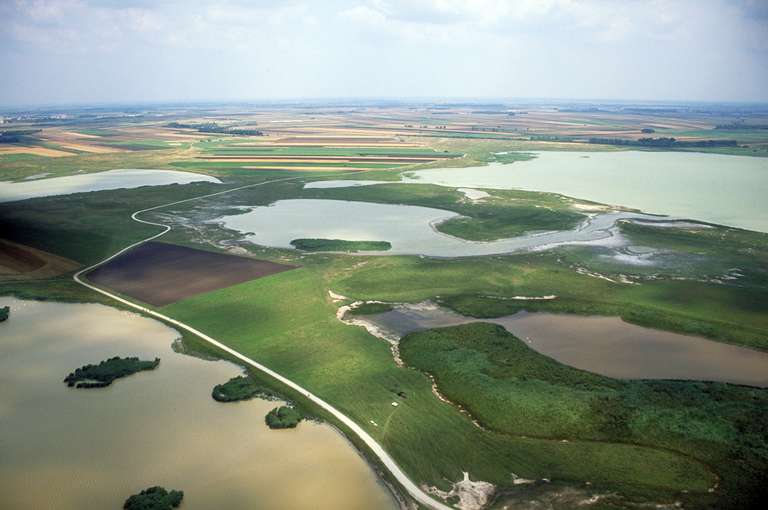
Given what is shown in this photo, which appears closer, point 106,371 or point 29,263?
point 106,371

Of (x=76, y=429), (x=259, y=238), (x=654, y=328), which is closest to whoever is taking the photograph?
(x=76, y=429)

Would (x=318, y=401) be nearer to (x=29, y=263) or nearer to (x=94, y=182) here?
(x=29, y=263)

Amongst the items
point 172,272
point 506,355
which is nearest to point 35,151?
point 172,272

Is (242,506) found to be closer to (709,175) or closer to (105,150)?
(709,175)

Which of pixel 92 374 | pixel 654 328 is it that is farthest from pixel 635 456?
pixel 92 374

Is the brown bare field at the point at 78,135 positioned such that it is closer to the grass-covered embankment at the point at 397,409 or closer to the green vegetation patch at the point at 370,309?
the grass-covered embankment at the point at 397,409

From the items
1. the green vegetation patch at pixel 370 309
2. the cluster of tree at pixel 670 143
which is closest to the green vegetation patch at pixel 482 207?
the green vegetation patch at pixel 370 309
